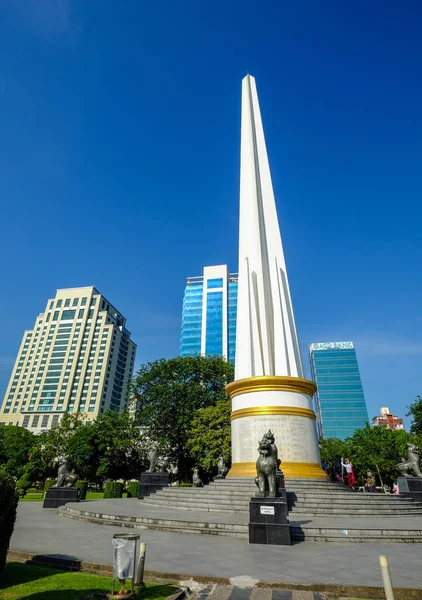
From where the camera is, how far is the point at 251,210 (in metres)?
24.6

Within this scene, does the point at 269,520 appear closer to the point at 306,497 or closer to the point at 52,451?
the point at 306,497

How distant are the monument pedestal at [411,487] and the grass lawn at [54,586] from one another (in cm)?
1610

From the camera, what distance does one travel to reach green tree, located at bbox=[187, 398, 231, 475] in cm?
3052

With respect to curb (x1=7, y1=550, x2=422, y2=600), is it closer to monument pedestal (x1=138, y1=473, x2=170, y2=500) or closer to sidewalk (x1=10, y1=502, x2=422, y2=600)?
sidewalk (x1=10, y1=502, x2=422, y2=600)

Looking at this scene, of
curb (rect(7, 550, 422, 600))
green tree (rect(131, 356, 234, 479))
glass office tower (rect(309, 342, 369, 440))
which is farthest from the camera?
glass office tower (rect(309, 342, 369, 440))

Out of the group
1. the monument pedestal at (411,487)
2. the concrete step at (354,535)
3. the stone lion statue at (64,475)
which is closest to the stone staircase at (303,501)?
the monument pedestal at (411,487)

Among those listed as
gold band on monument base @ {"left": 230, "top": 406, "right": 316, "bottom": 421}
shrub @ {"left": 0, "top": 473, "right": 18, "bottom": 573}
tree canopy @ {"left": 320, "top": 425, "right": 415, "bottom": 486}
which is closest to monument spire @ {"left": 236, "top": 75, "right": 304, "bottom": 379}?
gold band on monument base @ {"left": 230, "top": 406, "right": 316, "bottom": 421}

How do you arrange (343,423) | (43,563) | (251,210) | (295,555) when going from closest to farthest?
(43,563) → (295,555) → (251,210) → (343,423)

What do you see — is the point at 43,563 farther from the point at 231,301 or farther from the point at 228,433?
the point at 231,301

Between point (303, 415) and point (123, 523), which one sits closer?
point (123, 523)

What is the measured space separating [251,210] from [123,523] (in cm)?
1950

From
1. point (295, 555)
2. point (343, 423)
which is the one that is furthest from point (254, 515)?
point (343, 423)

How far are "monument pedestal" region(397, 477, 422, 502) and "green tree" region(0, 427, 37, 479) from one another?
36707mm

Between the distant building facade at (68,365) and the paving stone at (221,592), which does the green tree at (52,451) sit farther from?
the distant building facade at (68,365)
